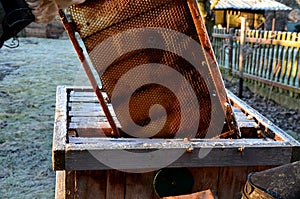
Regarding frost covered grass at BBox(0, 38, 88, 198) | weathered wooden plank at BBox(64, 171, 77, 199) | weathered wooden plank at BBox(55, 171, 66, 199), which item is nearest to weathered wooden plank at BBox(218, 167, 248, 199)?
weathered wooden plank at BBox(64, 171, 77, 199)

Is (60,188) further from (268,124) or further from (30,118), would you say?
(30,118)

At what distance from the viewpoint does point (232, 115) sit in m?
2.14

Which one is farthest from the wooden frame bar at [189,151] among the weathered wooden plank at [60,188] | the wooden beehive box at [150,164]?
the weathered wooden plank at [60,188]

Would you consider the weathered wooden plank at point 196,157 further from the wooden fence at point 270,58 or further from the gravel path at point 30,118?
the wooden fence at point 270,58

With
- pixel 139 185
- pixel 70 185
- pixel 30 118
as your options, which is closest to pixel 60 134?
pixel 70 185

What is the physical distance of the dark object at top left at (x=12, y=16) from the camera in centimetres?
97

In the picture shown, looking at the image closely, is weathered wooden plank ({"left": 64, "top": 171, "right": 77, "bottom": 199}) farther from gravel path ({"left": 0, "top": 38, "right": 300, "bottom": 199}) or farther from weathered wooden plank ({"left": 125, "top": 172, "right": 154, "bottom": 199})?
gravel path ({"left": 0, "top": 38, "right": 300, "bottom": 199})

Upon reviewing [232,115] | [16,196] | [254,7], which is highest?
[232,115]

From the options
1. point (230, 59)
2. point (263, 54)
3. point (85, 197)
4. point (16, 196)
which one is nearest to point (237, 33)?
point (230, 59)

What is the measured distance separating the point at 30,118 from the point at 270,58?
5159 millimetres

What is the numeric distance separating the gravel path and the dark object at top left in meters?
2.66

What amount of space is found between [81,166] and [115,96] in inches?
26.2

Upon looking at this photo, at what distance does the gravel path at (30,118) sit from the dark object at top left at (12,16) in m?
2.66

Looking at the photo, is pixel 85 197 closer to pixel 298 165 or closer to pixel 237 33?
pixel 298 165
